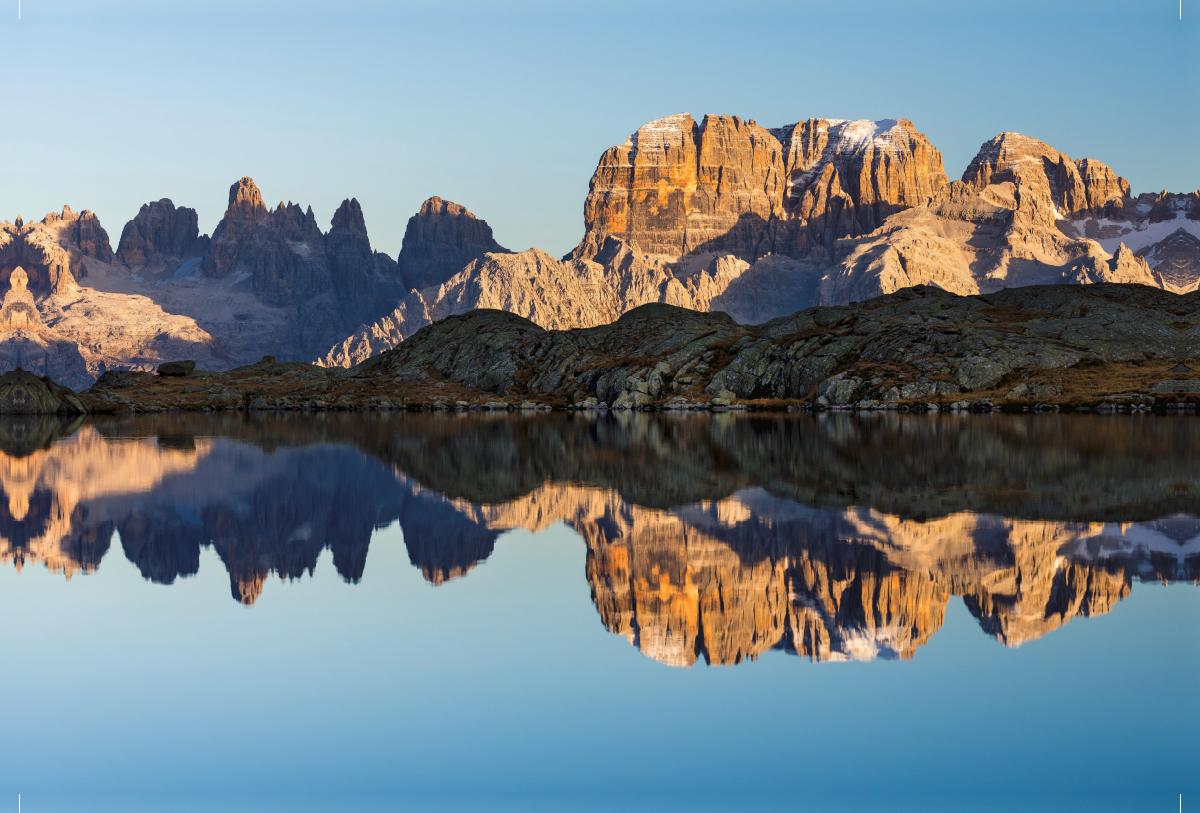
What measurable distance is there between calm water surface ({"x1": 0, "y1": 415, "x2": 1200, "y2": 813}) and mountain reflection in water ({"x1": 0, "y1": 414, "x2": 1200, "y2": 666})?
0.20 meters

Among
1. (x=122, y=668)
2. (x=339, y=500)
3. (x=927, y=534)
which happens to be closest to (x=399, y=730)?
(x=122, y=668)

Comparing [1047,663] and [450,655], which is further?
[450,655]

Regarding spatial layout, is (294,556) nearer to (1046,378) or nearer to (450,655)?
(450,655)

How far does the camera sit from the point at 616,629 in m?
24.4

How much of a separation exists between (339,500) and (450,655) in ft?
95.6

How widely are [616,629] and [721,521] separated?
15804 millimetres

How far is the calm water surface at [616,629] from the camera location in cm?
1756

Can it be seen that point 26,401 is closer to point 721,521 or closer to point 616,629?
point 721,521

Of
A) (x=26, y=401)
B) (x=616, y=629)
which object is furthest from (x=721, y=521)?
(x=26, y=401)

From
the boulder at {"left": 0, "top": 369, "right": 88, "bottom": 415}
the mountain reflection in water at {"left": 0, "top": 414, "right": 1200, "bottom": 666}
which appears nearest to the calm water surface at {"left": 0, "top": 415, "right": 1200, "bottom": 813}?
the mountain reflection in water at {"left": 0, "top": 414, "right": 1200, "bottom": 666}

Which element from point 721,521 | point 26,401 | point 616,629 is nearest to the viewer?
point 616,629

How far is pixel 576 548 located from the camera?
35.5 meters

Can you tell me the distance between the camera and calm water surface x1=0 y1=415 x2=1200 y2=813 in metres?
17.6

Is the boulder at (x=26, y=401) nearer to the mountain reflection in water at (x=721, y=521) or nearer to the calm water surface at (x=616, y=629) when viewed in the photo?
the mountain reflection in water at (x=721, y=521)
